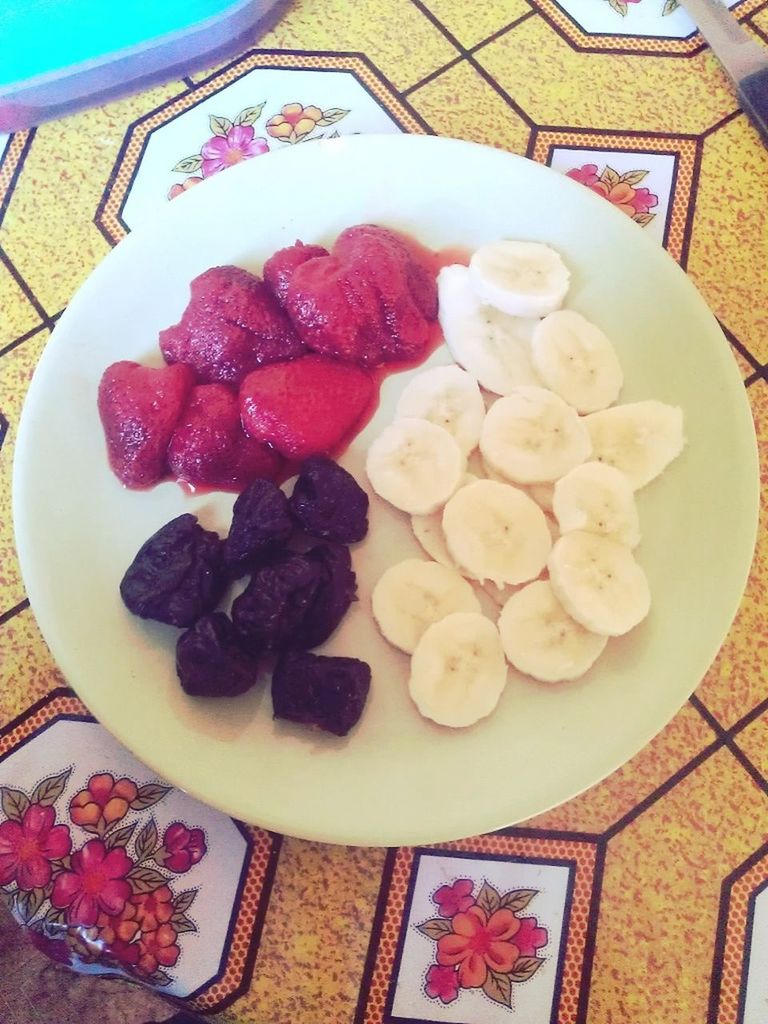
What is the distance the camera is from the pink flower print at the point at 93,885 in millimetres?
883

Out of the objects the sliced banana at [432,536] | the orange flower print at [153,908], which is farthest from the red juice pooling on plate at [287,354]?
the orange flower print at [153,908]

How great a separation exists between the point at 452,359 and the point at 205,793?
0.58 m

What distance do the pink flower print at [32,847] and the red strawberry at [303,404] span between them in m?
0.49

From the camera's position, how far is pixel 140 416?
0.97 meters

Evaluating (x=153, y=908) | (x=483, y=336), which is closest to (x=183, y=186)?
(x=483, y=336)

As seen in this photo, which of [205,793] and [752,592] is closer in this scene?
[205,793]

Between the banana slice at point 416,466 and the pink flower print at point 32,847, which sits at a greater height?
the banana slice at point 416,466

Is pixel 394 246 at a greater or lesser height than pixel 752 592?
greater

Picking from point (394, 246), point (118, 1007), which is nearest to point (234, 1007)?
point (118, 1007)

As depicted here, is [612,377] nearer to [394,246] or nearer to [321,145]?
[394,246]

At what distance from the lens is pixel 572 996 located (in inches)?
33.6

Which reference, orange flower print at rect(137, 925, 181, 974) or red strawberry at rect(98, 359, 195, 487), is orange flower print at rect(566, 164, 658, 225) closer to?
red strawberry at rect(98, 359, 195, 487)

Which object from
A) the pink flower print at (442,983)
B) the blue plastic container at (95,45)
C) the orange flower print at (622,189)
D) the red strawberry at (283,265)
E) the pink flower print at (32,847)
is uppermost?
the blue plastic container at (95,45)

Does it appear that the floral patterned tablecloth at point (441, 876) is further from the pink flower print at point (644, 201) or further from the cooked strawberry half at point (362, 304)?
the cooked strawberry half at point (362, 304)
